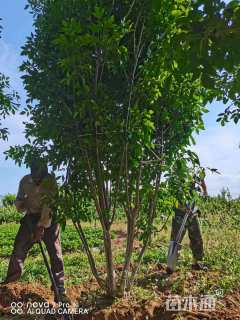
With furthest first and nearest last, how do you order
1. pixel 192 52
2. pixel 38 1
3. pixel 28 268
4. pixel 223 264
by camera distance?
pixel 28 268
pixel 223 264
pixel 38 1
pixel 192 52

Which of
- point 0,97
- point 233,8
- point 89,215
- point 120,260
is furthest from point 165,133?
point 120,260

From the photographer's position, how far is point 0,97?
5.69m

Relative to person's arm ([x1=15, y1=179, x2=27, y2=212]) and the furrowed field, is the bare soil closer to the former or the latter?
the furrowed field

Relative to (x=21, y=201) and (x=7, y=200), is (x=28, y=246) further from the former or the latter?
(x=7, y=200)

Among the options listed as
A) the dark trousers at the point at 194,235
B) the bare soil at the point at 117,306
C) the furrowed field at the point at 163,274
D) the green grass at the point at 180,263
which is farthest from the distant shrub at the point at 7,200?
the bare soil at the point at 117,306

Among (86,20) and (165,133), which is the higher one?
(86,20)

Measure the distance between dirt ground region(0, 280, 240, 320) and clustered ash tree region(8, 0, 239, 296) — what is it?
0.25 m

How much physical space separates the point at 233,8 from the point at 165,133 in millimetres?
2944

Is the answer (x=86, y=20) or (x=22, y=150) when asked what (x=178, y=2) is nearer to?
(x=86, y=20)

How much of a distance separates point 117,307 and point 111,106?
77.6 inches

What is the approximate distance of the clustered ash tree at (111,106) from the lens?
452 cm

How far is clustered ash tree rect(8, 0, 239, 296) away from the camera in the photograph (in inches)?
178

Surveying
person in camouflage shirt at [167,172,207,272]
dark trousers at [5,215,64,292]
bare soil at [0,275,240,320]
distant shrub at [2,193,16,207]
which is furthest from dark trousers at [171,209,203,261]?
distant shrub at [2,193,16,207]

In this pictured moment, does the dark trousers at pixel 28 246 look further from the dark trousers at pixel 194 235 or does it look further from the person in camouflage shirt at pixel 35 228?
the dark trousers at pixel 194 235
